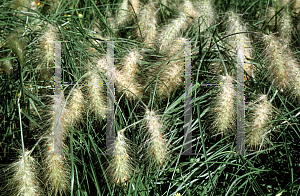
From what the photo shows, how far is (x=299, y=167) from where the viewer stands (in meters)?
1.69

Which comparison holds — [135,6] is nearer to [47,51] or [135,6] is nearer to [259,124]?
[47,51]

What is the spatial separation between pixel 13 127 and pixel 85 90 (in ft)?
2.09

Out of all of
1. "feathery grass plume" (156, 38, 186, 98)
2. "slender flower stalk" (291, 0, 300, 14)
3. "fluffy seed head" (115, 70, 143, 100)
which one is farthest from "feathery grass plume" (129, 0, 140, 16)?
"slender flower stalk" (291, 0, 300, 14)

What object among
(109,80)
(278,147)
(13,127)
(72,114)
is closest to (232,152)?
(278,147)

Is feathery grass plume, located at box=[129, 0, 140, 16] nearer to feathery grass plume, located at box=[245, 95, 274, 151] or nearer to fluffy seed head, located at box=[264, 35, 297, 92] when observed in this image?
fluffy seed head, located at box=[264, 35, 297, 92]

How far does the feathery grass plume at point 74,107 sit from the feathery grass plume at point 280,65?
4.14 ft

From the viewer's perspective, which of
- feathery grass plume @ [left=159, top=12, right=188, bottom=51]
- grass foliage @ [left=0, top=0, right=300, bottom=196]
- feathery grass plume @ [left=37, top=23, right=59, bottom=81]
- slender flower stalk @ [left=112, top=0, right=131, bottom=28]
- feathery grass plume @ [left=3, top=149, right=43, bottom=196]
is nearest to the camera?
feathery grass plume @ [left=3, top=149, right=43, bottom=196]

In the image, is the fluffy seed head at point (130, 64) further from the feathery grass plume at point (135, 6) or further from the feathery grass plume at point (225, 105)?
the feathery grass plume at point (135, 6)

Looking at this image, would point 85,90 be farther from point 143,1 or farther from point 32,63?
point 143,1

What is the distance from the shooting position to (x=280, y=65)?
1.68 m

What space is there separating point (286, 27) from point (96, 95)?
5.03ft

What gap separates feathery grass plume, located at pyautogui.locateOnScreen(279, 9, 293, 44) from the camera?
2.00 meters

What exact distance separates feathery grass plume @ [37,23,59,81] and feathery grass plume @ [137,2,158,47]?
70 centimetres

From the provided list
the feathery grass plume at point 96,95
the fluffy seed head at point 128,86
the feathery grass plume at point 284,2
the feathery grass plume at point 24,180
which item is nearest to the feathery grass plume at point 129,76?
the fluffy seed head at point 128,86
